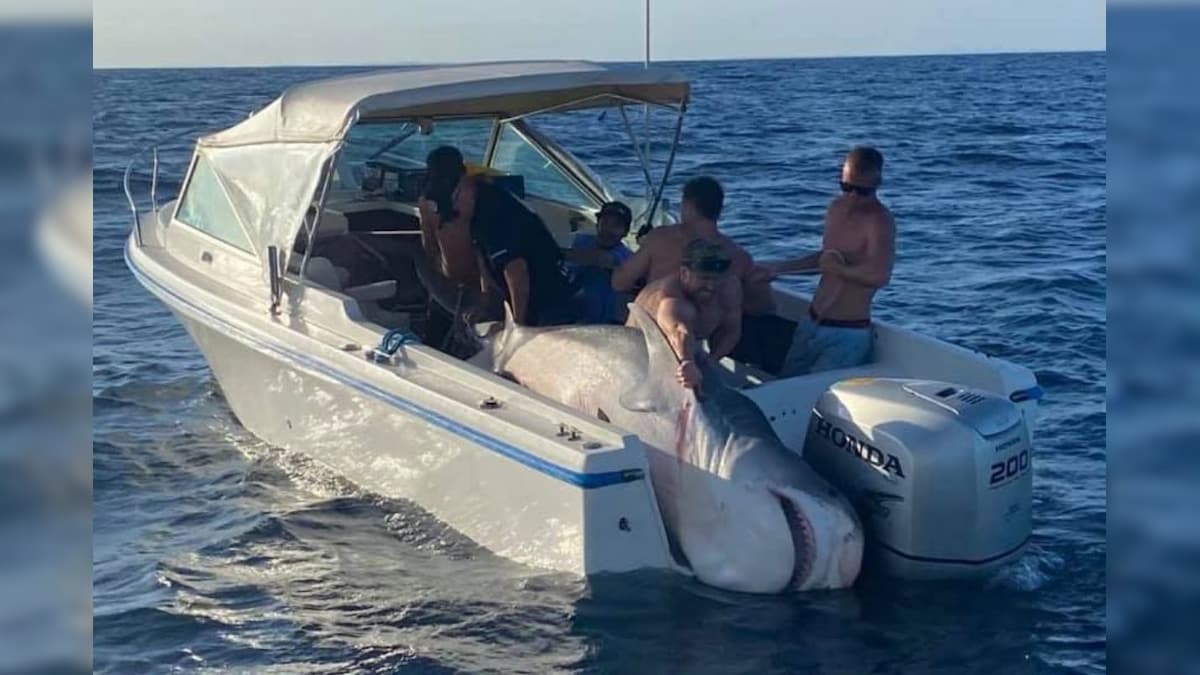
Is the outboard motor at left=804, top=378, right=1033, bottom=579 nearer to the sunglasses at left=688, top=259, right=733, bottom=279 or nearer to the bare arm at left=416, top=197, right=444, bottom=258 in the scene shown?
the sunglasses at left=688, top=259, right=733, bottom=279

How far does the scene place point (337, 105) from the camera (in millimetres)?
6766

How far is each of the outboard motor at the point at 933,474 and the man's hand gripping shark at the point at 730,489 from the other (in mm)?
175

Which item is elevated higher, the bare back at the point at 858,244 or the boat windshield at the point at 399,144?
the boat windshield at the point at 399,144

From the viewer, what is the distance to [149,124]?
33.3 m

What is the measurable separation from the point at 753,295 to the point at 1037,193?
12901 millimetres

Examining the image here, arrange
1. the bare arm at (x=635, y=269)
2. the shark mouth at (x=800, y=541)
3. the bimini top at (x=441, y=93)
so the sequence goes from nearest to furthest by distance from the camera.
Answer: the shark mouth at (x=800, y=541)
the bare arm at (x=635, y=269)
the bimini top at (x=441, y=93)

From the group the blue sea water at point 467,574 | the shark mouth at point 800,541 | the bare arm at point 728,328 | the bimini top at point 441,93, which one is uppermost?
the bimini top at point 441,93

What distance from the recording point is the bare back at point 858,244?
6.30m

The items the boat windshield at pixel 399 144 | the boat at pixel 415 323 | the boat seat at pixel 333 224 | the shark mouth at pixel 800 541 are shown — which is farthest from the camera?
the boat windshield at pixel 399 144

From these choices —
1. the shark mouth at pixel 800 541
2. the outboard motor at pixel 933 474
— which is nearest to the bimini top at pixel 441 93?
the outboard motor at pixel 933 474

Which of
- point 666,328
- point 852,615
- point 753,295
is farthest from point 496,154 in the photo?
point 852,615

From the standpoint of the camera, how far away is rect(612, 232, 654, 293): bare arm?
252 inches

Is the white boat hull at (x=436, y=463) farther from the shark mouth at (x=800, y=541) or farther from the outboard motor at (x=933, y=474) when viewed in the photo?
the outboard motor at (x=933, y=474)

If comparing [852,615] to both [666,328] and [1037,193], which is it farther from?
[1037,193]
